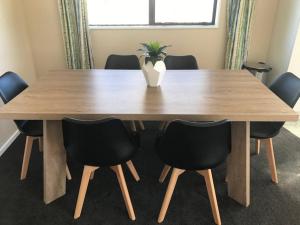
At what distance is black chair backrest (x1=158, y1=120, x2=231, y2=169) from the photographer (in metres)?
1.30

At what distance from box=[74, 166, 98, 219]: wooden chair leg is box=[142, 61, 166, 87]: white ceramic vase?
77 centimetres

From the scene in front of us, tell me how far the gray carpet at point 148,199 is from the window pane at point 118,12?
1.94 m

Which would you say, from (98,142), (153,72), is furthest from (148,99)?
(98,142)

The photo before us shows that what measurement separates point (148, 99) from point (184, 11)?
206 cm

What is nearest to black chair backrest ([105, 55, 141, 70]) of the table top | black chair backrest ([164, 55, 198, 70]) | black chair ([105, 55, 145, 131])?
black chair ([105, 55, 145, 131])

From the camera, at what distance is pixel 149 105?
5.18ft

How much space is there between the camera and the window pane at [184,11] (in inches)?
126

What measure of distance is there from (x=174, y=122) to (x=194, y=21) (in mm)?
2382

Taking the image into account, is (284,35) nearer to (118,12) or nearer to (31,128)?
(118,12)

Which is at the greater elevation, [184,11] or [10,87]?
[184,11]

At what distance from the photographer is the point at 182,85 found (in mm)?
1965

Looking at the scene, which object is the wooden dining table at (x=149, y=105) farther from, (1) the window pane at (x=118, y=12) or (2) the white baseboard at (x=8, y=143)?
(1) the window pane at (x=118, y=12)

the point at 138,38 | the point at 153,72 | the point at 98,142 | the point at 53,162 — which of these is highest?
the point at 138,38

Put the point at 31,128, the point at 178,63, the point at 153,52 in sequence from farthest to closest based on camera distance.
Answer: the point at 178,63, the point at 31,128, the point at 153,52
